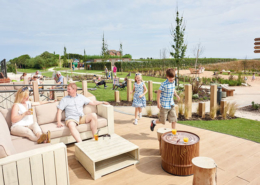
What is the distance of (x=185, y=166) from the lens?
9.37ft

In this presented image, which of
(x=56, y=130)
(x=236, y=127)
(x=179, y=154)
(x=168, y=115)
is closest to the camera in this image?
(x=179, y=154)

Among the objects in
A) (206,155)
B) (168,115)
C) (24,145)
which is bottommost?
(206,155)

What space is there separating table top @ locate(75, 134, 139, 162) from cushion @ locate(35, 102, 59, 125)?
1.21 m

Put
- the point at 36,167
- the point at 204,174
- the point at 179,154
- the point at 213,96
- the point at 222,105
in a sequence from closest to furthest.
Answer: the point at 36,167 < the point at 204,174 < the point at 179,154 < the point at 213,96 < the point at 222,105

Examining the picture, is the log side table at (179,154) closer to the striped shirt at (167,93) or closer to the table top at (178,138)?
the table top at (178,138)

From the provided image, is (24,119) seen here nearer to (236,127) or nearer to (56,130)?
(56,130)

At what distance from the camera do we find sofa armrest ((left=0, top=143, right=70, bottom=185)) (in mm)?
2055

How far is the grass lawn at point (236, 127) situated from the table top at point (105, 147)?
111 inches

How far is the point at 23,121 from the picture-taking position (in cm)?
350

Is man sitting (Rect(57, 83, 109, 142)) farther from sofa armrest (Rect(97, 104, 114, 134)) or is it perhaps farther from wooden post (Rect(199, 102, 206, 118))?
wooden post (Rect(199, 102, 206, 118))

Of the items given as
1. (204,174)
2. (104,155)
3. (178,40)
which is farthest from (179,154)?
(178,40)

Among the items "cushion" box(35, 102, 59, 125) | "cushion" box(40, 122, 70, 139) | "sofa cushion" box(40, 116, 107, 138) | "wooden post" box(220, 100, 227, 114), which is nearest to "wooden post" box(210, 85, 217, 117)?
"wooden post" box(220, 100, 227, 114)

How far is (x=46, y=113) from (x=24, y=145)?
3.62 ft

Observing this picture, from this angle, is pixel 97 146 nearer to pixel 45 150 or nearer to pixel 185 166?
pixel 45 150
